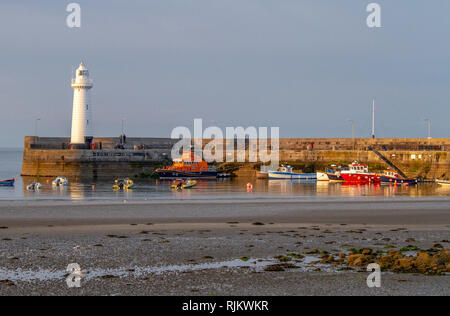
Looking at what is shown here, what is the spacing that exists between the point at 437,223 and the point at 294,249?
7227mm

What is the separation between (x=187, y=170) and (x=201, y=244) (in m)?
37.3

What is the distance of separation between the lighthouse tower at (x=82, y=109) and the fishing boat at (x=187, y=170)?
298 inches

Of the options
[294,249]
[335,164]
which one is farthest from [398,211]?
[335,164]

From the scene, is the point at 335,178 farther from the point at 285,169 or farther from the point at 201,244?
the point at 201,244

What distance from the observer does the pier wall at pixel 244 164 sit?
165 feet

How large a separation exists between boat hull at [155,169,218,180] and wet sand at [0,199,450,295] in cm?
2524

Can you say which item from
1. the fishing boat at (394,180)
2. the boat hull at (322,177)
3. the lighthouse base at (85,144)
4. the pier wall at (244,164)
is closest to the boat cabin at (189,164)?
the pier wall at (244,164)

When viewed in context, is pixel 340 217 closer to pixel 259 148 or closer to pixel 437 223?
pixel 437 223

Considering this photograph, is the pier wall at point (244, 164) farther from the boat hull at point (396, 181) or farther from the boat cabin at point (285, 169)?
the boat hull at point (396, 181)

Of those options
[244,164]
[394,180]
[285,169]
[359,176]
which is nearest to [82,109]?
[244,164]

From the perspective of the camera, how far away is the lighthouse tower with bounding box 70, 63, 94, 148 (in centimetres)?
5416

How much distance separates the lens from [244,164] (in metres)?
57.0

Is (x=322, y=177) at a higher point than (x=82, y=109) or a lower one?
lower

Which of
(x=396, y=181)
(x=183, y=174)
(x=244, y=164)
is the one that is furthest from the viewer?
(x=244, y=164)
